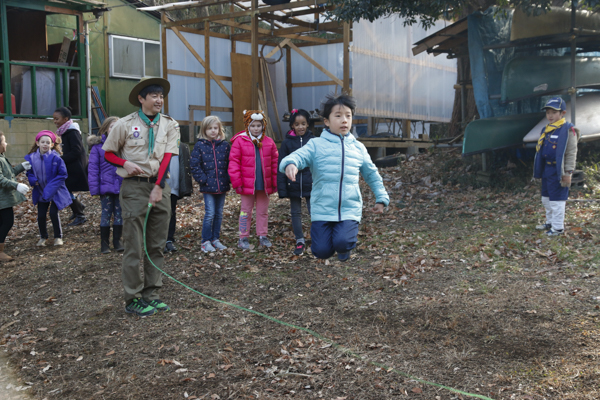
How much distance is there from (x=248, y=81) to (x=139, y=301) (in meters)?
11.3

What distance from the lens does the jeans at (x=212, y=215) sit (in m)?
7.95

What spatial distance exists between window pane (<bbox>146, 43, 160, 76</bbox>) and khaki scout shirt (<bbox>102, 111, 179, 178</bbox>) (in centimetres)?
1499

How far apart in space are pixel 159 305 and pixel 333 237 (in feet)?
6.41

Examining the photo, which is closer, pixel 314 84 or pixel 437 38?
pixel 437 38

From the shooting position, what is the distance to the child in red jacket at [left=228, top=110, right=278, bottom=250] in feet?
25.6

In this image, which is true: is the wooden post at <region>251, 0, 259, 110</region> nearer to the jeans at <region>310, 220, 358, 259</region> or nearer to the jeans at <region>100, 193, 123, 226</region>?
the jeans at <region>100, 193, 123, 226</region>

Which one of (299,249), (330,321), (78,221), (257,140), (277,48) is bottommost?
(330,321)

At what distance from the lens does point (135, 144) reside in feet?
17.6

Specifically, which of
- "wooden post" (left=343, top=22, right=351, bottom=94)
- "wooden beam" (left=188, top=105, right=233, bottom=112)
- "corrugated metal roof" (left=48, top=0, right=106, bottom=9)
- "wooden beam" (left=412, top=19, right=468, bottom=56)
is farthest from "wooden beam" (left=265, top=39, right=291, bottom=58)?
"corrugated metal roof" (left=48, top=0, right=106, bottom=9)

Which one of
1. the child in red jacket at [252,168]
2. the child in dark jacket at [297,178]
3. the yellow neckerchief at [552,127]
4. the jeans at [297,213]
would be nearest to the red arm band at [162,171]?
the child in red jacket at [252,168]

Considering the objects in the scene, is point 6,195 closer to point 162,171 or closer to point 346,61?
point 162,171

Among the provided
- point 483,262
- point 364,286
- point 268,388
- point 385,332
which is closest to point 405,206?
point 483,262

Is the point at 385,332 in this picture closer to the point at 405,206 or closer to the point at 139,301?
the point at 139,301

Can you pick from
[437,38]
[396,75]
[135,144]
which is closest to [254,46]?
[437,38]
